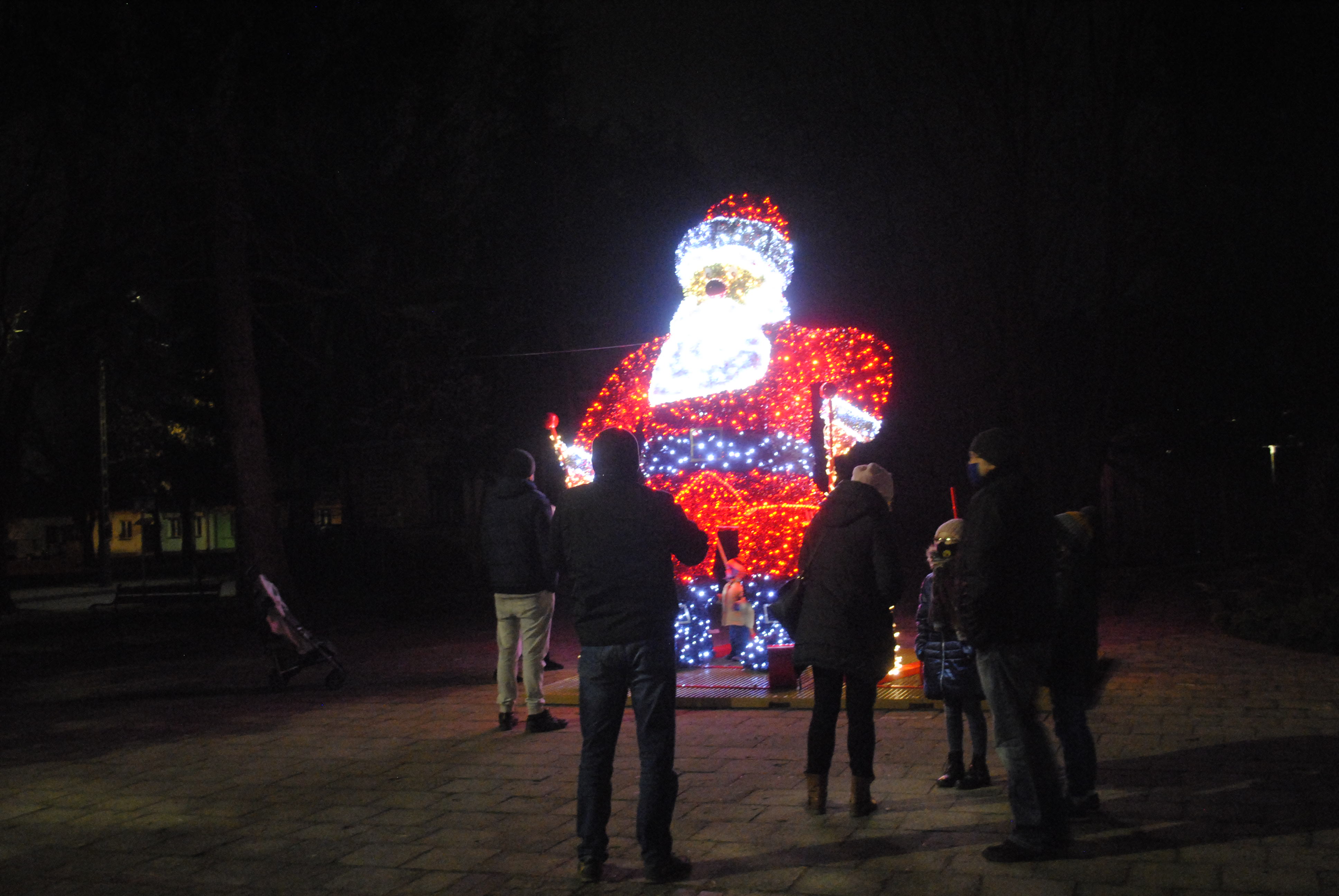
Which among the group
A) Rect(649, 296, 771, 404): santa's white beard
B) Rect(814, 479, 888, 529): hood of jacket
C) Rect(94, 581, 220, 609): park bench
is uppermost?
Rect(649, 296, 771, 404): santa's white beard

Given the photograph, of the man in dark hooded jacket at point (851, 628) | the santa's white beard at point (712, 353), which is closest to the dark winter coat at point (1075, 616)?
the man in dark hooded jacket at point (851, 628)

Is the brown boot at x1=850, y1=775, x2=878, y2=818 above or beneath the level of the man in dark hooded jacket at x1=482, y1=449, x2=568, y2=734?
beneath

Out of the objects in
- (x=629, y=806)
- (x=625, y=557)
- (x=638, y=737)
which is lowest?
(x=629, y=806)

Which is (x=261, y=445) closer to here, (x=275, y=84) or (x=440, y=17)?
(x=275, y=84)

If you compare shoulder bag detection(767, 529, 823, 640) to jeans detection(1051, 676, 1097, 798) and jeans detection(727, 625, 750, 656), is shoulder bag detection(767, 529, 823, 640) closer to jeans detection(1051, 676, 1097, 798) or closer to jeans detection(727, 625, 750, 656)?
jeans detection(1051, 676, 1097, 798)

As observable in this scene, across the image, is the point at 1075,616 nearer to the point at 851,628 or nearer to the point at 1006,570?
the point at 1006,570

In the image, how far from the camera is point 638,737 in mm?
4816

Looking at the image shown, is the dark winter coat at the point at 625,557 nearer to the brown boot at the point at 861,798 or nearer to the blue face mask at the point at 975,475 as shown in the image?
the blue face mask at the point at 975,475

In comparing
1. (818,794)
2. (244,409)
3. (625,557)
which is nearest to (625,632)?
(625,557)

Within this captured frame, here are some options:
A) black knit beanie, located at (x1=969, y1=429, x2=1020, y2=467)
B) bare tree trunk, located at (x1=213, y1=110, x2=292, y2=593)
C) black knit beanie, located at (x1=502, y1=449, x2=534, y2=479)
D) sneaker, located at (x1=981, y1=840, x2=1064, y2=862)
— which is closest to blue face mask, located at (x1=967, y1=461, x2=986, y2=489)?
black knit beanie, located at (x1=969, y1=429, x2=1020, y2=467)

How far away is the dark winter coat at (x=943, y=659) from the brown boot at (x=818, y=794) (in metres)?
0.84

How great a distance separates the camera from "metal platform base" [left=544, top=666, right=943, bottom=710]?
8219 mm

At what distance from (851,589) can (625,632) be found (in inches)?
48.1

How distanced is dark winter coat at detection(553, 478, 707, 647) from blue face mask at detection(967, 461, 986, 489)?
1.19 m
